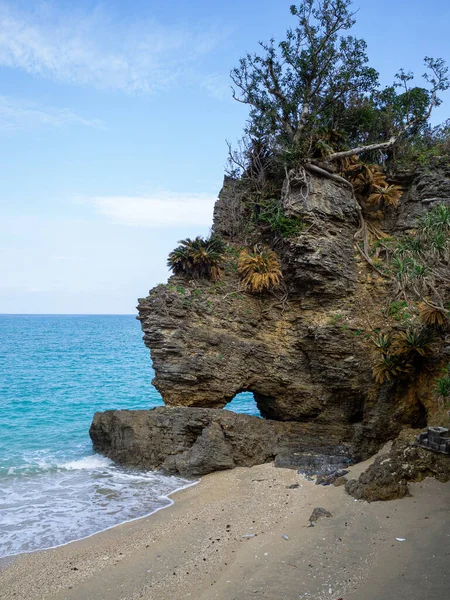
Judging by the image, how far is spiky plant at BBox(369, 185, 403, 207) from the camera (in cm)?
1741

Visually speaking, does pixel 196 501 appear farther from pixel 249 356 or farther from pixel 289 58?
pixel 289 58

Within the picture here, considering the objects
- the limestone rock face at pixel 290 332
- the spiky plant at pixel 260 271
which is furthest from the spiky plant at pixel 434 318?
the spiky plant at pixel 260 271

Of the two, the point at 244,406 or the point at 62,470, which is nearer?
the point at 62,470

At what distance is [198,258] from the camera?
16016 millimetres

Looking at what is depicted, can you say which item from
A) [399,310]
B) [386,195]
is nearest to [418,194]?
[386,195]

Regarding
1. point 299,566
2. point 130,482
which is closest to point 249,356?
point 130,482

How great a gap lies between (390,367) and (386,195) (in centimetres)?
756

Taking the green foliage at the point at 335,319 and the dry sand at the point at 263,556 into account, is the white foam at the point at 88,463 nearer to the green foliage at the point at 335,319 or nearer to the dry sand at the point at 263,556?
the dry sand at the point at 263,556

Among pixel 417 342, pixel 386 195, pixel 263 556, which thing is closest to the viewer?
pixel 263 556

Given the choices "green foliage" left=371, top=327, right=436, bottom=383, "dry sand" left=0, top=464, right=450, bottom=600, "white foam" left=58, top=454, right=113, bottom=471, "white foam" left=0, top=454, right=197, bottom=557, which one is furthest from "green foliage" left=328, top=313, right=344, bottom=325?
"white foam" left=58, top=454, right=113, bottom=471

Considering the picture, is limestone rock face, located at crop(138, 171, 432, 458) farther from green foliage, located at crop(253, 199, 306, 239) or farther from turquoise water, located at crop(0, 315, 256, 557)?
turquoise water, located at crop(0, 315, 256, 557)

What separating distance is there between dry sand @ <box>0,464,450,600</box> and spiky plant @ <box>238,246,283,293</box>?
24.4 ft

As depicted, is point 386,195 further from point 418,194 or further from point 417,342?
point 417,342

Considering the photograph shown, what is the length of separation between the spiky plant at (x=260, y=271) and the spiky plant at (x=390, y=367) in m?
4.61
